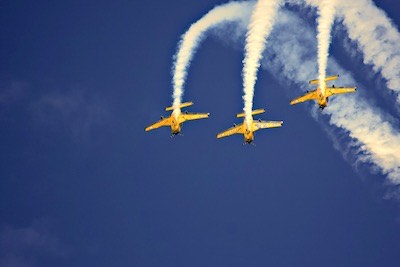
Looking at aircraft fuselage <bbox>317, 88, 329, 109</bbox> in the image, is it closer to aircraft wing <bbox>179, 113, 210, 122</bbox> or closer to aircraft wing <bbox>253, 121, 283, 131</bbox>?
aircraft wing <bbox>253, 121, 283, 131</bbox>

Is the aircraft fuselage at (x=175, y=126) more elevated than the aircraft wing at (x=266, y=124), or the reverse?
the aircraft fuselage at (x=175, y=126)

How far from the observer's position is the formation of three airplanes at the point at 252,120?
249 ft

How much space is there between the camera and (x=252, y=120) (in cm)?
7662

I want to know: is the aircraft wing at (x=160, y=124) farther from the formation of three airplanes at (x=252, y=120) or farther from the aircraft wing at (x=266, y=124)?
the aircraft wing at (x=266, y=124)

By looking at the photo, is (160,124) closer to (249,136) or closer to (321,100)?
(249,136)

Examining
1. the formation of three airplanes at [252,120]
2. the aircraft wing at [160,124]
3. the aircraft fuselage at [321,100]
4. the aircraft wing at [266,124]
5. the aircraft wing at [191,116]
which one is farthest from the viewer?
the aircraft wing at [160,124]

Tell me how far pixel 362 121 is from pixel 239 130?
1079cm

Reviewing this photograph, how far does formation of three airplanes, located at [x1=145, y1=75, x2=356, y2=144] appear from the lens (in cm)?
7594

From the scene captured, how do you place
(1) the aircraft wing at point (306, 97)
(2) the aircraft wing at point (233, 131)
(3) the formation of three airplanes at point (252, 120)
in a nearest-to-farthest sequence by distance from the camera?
(3) the formation of three airplanes at point (252, 120), (1) the aircraft wing at point (306, 97), (2) the aircraft wing at point (233, 131)

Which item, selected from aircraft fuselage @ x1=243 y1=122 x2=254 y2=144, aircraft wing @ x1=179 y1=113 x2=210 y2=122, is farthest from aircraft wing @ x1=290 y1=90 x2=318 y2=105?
aircraft wing @ x1=179 y1=113 x2=210 y2=122

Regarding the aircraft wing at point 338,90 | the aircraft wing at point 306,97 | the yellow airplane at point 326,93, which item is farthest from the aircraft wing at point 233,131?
the aircraft wing at point 338,90

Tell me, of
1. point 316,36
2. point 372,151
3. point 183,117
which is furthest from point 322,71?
point 183,117

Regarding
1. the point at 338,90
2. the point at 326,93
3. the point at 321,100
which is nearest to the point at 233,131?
the point at 321,100

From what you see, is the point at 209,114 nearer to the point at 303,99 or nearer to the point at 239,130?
the point at 239,130
